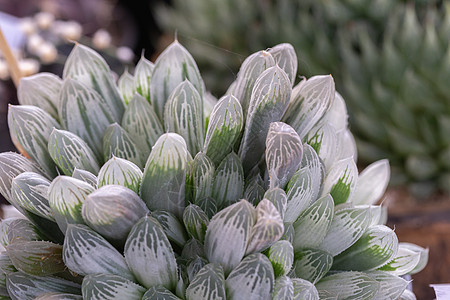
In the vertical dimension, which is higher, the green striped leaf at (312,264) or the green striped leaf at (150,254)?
the green striped leaf at (150,254)

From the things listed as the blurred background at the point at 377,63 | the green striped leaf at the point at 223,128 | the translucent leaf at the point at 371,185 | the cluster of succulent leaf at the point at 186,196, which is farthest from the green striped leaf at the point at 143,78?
the blurred background at the point at 377,63

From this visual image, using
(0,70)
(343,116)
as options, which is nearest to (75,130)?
(343,116)

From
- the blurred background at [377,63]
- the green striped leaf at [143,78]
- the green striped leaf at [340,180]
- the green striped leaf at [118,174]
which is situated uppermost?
the green striped leaf at [143,78]

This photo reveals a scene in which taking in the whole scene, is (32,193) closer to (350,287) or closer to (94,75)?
(94,75)

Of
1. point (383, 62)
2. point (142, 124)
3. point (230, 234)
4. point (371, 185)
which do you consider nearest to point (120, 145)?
point (142, 124)

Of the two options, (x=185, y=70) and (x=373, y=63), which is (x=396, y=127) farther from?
(x=185, y=70)

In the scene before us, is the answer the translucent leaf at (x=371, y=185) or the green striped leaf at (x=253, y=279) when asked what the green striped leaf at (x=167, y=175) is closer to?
the green striped leaf at (x=253, y=279)
